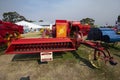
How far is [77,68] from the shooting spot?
5.60 metres

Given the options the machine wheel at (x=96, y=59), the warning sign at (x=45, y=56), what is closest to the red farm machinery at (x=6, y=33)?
the warning sign at (x=45, y=56)

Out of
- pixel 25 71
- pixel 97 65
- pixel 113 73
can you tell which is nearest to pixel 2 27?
pixel 25 71

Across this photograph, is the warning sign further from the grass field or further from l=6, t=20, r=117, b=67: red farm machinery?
the grass field

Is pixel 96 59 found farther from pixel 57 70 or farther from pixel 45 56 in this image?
pixel 45 56

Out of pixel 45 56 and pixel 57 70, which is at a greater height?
pixel 45 56

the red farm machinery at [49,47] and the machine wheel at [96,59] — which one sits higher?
the red farm machinery at [49,47]

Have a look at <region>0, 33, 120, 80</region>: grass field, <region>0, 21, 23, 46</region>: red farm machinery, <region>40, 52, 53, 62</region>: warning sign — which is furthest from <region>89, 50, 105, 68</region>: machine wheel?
<region>0, 21, 23, 46</region>: red farm machinery

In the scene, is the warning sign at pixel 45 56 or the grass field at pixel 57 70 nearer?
the grass field at pixel 57 70

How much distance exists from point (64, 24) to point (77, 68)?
3.57m

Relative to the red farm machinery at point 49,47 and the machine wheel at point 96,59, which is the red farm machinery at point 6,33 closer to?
the red farm machinery at point 49,47

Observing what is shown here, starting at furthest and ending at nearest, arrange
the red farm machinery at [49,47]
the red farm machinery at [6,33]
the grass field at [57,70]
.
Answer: the red farm machinery at [6,33]
the red farm machinery at [49,47]
the grass field at [57,70]

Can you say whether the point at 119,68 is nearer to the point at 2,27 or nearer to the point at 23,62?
the point at 23,62

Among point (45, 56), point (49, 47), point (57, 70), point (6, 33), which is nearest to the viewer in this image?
point (57, 70)

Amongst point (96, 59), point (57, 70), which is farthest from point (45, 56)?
point (96, 59)
